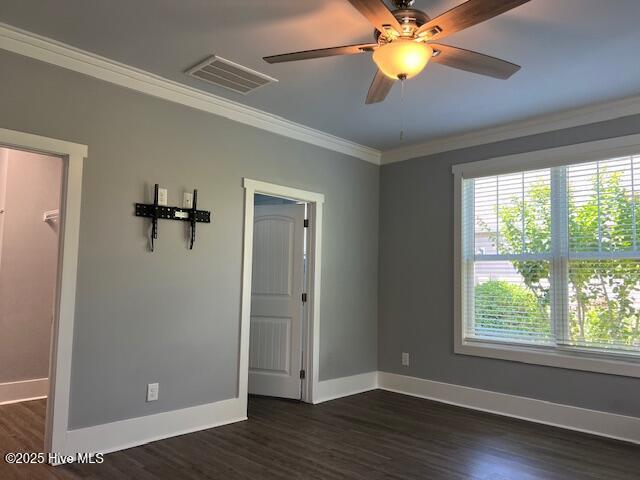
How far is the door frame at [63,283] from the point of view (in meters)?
3.11

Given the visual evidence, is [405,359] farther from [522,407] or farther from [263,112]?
[263,112]

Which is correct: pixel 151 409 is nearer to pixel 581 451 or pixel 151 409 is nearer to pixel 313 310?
pixel 313 310

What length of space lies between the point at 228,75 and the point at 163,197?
1.01 meters

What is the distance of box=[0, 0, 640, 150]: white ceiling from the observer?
271cm

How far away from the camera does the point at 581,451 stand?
139 inches

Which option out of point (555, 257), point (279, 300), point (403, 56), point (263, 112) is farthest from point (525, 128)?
point (279, 300)

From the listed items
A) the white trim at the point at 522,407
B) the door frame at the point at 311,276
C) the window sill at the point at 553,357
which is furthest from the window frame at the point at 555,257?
the door frame at the point at 311,276

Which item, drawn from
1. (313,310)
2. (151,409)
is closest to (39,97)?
(151,409)

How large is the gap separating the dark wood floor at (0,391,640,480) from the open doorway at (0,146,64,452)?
0.29 meters

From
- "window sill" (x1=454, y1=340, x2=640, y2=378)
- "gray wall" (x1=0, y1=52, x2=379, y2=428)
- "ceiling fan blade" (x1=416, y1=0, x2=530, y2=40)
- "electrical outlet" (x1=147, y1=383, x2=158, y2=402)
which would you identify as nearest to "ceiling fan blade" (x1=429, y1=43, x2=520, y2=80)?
"ceiling fan blade" (x1=416, y1=0, x2=530, y2=40)

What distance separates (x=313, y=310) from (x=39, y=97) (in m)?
2.89

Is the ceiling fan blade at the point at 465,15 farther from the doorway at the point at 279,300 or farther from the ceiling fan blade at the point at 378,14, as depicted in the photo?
the doorway at the point at 279,300

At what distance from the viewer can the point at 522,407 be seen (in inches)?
171

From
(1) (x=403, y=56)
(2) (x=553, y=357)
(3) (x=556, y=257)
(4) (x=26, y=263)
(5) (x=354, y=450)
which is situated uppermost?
(1) (x=403, y=56)
